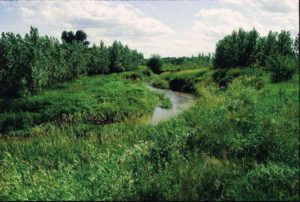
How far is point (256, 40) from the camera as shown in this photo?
52844 millimetres

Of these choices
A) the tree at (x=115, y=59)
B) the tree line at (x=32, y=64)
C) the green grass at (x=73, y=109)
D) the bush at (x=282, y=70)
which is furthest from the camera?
the tree at (x=115, y=59)

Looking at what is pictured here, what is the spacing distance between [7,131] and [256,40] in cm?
3735

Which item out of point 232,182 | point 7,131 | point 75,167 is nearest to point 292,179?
point 232,182

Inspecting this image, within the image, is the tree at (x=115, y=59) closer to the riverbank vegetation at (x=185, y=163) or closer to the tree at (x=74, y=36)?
the tree at (x=74, y=36)

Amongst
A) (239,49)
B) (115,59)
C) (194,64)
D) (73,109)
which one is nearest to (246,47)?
(239,49)

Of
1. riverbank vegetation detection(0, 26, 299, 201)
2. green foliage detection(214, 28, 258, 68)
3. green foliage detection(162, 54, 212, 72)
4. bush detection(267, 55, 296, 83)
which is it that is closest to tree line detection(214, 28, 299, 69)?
green foliage detection(214, 28, 258, 68)

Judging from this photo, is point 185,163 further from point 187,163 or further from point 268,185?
point 268,185

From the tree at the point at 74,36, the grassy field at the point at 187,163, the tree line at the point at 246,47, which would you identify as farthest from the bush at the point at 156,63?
the grassy field at the point at 187,163

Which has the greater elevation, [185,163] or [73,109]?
[185,163]

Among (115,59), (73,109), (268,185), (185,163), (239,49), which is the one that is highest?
(239,49)

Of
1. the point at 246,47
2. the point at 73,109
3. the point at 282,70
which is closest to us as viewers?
the point at 282,70

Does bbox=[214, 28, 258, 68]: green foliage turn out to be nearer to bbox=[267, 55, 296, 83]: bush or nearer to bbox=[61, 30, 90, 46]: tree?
bbox=[267, 55, 296, 83]: bush

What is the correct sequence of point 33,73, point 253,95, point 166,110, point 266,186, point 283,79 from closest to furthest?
point 266,186
point 253,95
point 283,79
point 166,110
point 33,73

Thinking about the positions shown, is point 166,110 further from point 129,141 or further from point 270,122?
point 270,122
